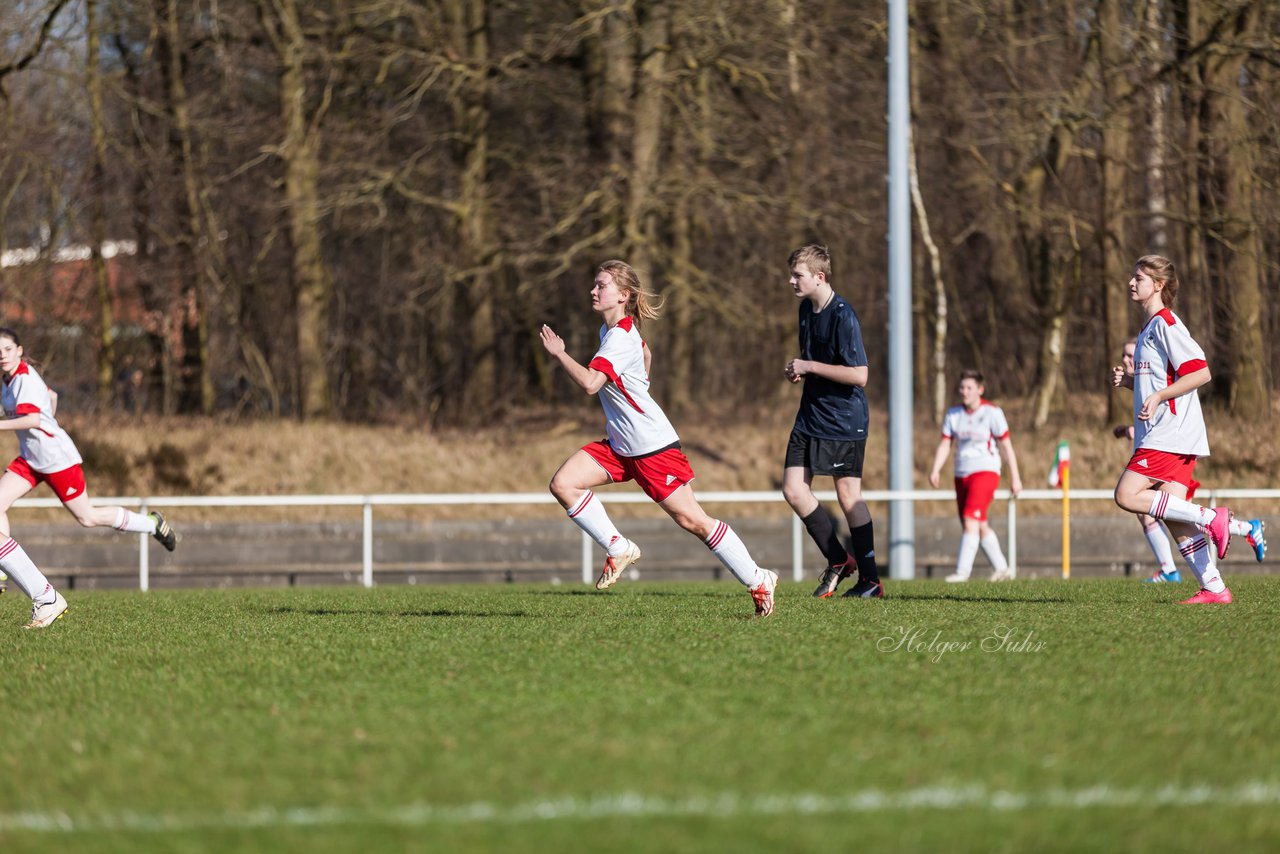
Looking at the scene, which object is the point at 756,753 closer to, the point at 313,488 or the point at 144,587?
the point at 144,587

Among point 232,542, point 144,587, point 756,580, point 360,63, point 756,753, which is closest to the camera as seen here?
point 756,753

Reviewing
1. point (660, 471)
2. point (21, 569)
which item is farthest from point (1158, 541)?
point (21, 569)

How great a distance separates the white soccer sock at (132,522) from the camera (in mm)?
11992

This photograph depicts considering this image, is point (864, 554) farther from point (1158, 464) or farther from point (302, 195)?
point (302, 195)

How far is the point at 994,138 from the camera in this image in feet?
79.2

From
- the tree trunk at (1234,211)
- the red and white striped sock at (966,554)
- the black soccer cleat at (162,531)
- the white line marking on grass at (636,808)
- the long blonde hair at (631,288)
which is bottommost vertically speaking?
the red and white striped sock at (966,554)

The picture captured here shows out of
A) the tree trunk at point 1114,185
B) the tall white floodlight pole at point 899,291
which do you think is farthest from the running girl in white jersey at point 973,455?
the tree trunk at point 1114,185

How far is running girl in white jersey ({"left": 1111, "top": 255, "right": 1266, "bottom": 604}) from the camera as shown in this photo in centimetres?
898

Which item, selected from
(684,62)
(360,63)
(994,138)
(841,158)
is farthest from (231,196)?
(994,138)

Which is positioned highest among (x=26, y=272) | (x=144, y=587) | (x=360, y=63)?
(x=360, y=63)

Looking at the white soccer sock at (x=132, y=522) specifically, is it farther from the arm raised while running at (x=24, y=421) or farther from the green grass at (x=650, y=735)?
→ the green grass at (x=650, y=735)

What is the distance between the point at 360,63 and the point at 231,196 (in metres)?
3.63

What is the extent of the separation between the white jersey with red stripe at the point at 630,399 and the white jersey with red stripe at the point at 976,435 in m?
6.00

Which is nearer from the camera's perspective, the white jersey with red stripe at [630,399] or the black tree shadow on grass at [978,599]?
the white jersey with red stripe at [630,399]
